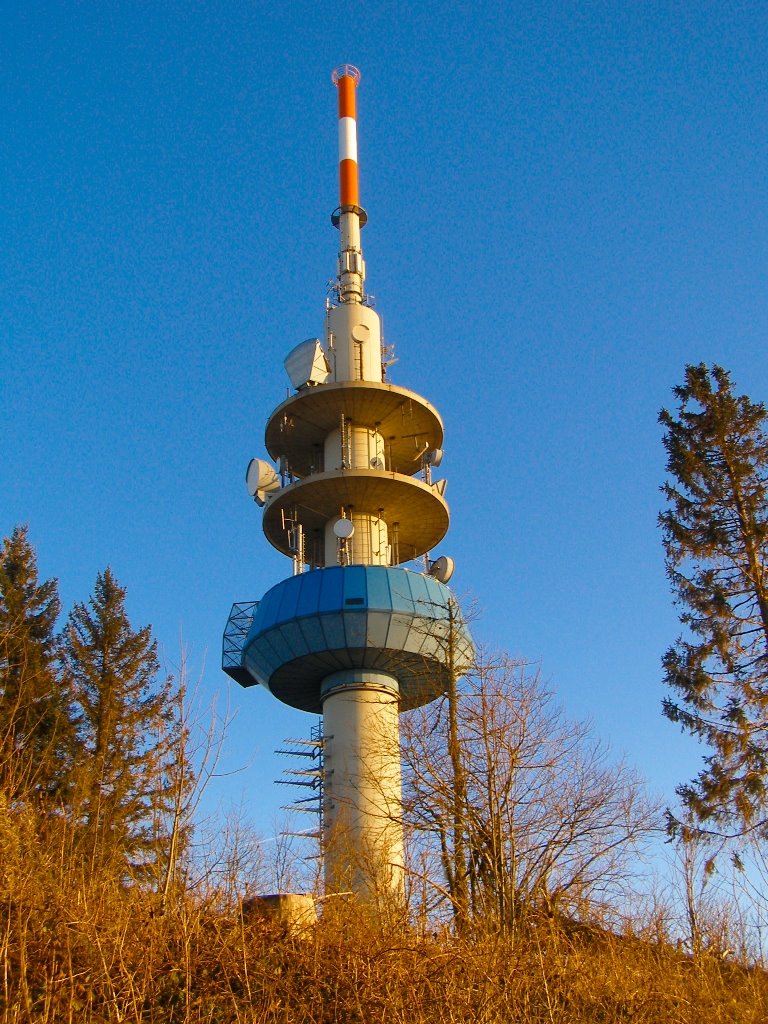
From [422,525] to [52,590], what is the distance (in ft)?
37.5

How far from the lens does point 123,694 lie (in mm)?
30094

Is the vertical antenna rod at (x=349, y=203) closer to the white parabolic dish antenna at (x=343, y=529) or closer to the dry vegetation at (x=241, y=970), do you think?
the white parabolic dish antenna at (x=343, y=529)

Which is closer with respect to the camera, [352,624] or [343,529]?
[352,624]

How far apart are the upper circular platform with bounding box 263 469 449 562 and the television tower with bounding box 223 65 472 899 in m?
0.04

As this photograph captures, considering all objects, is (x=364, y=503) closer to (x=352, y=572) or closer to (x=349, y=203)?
(x=352, y=572)

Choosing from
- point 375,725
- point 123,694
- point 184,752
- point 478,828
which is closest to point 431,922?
point 478,828

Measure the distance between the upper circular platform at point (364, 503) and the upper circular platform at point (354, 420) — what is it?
7.88ft

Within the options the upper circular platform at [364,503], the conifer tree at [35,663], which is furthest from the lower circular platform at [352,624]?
the conifer tree at [35,663]

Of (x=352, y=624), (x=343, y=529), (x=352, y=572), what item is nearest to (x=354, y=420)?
(x=343, y=529)

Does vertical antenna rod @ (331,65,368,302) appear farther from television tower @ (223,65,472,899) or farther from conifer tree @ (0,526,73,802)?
conifer tree @ (0,526,73,802)

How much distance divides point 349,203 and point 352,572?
56.7ft

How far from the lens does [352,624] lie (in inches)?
1155

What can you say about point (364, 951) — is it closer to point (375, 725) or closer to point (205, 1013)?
point (205, 1013)

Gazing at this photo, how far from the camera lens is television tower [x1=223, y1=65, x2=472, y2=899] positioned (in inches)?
1130
